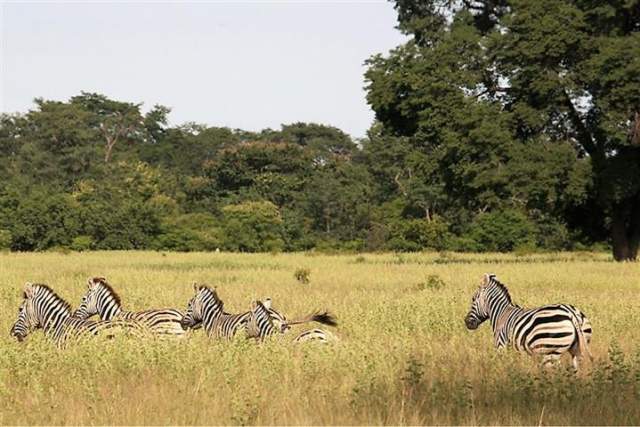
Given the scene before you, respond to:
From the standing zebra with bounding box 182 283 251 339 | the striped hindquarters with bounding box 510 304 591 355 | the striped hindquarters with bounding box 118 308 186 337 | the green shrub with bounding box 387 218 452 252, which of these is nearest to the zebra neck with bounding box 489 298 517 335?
the striped hindquarters with bounding box 510 304 591 355

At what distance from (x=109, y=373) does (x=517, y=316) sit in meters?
4.83

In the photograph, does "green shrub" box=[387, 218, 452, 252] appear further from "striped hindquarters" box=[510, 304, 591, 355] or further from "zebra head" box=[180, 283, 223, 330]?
"striped hindquarters" box=[510, 304, 591, 355]

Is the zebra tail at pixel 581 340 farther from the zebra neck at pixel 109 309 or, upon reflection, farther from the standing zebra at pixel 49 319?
the zebra neck at pixel 109 309

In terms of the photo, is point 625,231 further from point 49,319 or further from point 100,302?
point 49,319

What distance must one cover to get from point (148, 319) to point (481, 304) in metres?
4.51

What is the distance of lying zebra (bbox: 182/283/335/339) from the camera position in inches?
492

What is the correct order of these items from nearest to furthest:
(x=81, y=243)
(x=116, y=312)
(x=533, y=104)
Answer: (x=116, y=312) < (x=533, y=104) < (x=81, y=243)

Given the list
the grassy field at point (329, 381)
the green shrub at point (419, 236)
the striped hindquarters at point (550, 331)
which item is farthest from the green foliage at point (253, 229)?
the striped hindquarters at point (550, 331)

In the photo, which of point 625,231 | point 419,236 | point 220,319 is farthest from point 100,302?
point 419,236

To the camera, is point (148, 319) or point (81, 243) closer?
point (148, 319)

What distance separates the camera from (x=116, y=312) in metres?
13.7

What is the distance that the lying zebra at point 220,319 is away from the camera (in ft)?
41.0

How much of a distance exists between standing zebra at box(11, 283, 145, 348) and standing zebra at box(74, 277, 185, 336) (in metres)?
0.35

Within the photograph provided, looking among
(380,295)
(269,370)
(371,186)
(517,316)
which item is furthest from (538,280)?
(371,186)
